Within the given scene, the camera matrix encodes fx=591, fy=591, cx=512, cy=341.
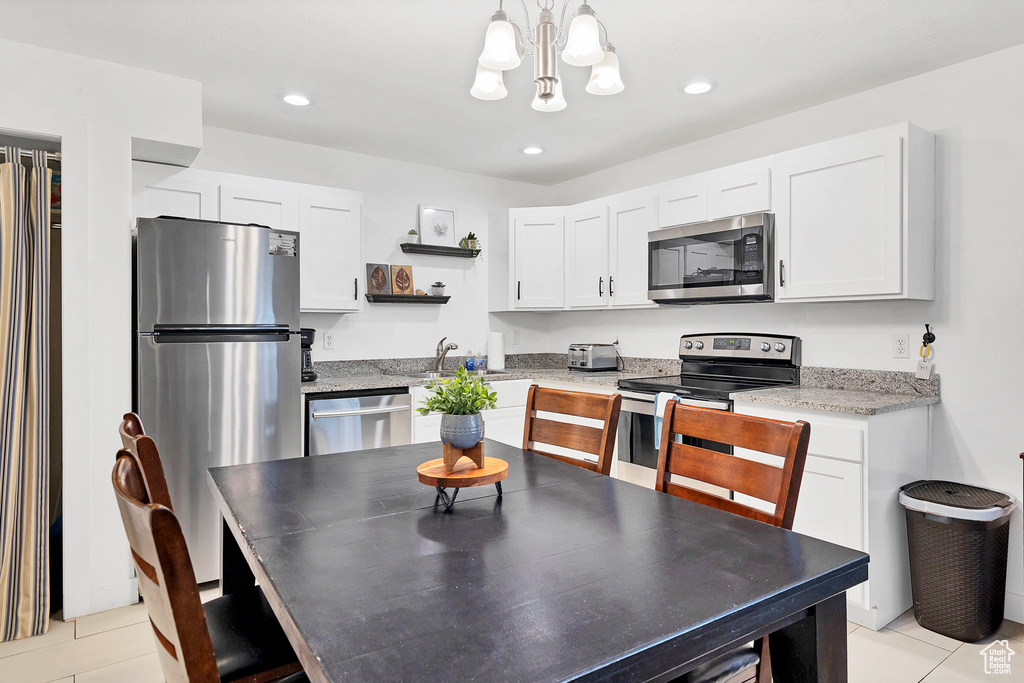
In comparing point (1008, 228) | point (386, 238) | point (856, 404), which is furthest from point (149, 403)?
point (1008, 228)

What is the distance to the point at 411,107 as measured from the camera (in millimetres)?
3246

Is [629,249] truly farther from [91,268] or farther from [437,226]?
[91,268]

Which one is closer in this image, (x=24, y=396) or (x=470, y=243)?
(x=24, y=396)

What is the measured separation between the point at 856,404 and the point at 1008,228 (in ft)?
3.42

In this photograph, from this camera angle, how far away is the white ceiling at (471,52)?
2264 mm

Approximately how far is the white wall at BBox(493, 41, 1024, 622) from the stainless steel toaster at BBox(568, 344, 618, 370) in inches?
57.1

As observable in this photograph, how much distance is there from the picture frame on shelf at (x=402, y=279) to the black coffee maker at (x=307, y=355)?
81cm

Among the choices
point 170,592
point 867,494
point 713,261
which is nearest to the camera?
point 170,592

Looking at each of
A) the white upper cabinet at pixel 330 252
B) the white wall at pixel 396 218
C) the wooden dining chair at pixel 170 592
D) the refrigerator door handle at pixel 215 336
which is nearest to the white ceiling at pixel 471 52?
the white wall at pixel 396 218

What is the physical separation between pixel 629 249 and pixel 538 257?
0.78 m

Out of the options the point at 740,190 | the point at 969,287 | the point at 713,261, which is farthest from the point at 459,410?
the point at 969,287

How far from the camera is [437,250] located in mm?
4348

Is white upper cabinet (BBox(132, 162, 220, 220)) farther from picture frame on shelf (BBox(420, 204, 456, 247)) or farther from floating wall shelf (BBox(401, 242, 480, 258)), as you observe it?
picture frame on shelf (BBox(420, 204, 456, 247))

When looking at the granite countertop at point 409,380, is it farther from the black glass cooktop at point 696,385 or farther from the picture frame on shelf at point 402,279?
the picture frame on shelf at point 402,279
